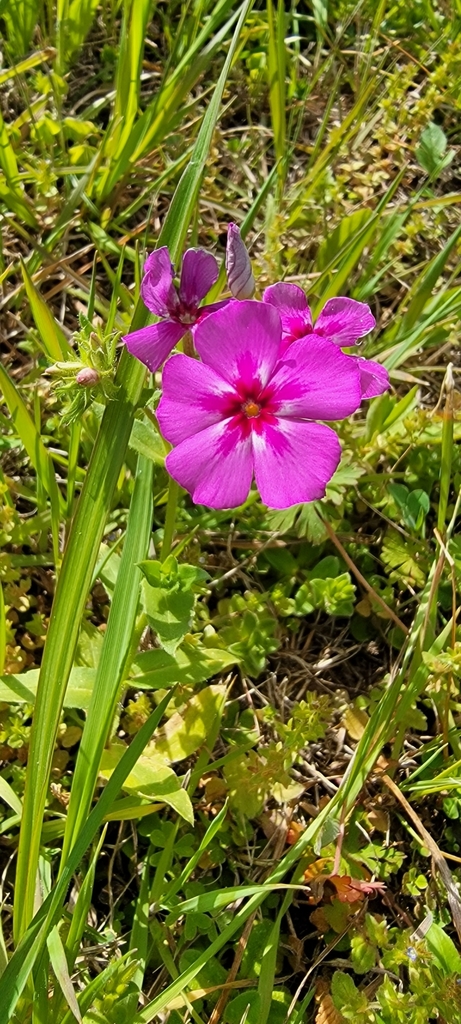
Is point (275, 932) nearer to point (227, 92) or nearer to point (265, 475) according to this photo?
point (265, 475)

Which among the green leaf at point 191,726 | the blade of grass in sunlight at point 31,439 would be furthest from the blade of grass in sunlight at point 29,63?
the green leaf at point 191,726

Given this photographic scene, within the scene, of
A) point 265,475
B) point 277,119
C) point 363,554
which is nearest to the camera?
point 265,475

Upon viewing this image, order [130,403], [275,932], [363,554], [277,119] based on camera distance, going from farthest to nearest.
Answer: [277,119]
[363,554]
[275,932]
[130,403]

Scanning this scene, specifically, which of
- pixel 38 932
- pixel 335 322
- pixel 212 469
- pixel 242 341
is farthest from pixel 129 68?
pixel 38 932

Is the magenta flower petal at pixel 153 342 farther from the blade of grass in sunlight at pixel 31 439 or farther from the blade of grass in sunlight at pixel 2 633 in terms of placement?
the blade of grass in sunlight at pixel 2 633

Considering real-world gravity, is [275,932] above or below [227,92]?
below

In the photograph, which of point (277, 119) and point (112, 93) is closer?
point (277, 119)

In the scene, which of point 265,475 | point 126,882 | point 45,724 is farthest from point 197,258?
point 126,882
